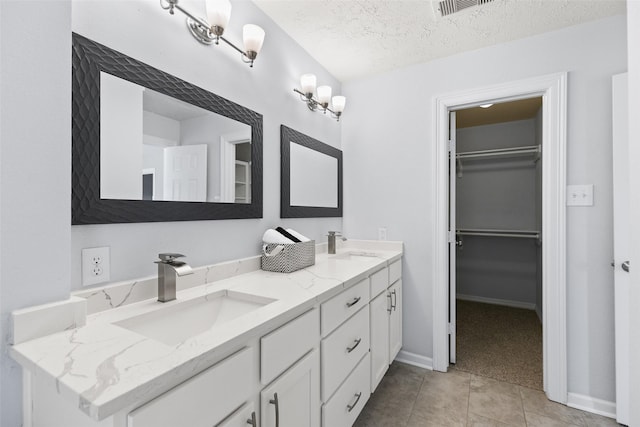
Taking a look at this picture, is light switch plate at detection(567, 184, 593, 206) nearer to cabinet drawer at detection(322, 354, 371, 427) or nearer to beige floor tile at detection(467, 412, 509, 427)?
beige floor tile at detection(467, 412, 509, 427)

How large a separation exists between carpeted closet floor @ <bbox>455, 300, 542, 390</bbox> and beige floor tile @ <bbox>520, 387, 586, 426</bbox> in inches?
4.3

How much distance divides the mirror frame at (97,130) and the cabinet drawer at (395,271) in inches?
52.4

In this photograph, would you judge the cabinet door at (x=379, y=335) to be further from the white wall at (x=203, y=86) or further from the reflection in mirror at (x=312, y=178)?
the reflection in mirror at (x=312, y=178)

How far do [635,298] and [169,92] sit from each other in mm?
1882

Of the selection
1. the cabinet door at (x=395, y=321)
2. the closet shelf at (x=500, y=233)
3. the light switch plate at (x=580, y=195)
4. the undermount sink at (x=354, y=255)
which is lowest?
the cabinet door at (x=395, y=321)

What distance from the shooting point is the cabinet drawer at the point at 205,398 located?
60 cm

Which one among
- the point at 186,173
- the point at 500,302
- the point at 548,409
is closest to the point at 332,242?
the point at 186,173

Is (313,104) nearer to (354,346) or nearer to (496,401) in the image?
(354,346)

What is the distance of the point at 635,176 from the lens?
1017 mm

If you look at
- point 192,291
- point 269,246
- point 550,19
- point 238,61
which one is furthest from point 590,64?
point 192,291

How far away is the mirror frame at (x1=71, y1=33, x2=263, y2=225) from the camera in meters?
0.95

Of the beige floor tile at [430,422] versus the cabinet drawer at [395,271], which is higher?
the cabinet drawer at [395,271]

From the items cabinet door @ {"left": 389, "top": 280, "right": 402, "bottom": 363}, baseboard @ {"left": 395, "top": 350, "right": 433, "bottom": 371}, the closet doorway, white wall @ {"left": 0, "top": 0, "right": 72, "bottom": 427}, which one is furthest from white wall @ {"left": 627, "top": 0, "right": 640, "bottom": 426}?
the closet doorway

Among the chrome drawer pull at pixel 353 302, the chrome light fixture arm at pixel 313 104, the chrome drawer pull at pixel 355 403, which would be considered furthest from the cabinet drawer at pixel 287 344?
the chrome light fixture arm at pixel 313 104
